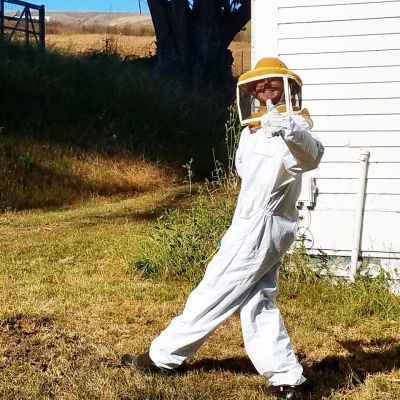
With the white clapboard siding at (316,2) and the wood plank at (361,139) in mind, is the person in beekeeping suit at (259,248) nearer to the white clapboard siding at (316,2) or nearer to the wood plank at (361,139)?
the wood plank at (361,139)

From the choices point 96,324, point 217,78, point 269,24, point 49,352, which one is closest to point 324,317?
point 96,324

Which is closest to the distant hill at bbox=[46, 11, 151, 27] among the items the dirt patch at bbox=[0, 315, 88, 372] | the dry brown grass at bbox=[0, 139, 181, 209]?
the dry brown grass at bbox=[0, 139, 181, 209]

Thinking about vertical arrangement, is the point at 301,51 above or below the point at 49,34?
below

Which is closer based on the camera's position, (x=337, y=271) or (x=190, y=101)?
(x=337, y=271)

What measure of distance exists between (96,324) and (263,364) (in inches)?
71.7

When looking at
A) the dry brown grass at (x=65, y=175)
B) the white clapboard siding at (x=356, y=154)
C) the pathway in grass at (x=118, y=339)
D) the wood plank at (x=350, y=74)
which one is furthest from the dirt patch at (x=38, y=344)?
the dry brown grass at (x=65, y=175)

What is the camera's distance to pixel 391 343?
4578 millimetres

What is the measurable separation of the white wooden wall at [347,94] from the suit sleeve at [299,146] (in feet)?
8.32

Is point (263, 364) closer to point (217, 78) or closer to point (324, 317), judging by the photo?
point (324, 317)

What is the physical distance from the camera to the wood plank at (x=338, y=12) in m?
5.51

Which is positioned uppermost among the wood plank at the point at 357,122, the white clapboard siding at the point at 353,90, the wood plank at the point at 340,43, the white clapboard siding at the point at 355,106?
the wood plank at the point at 340,43

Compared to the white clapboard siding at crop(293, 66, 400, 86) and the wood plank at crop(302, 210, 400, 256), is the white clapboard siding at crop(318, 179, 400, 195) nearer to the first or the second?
the wood plank at crop(302, 210, 400, 256)

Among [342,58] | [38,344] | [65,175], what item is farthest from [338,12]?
[65,175]

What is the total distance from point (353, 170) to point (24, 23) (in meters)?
16.4
